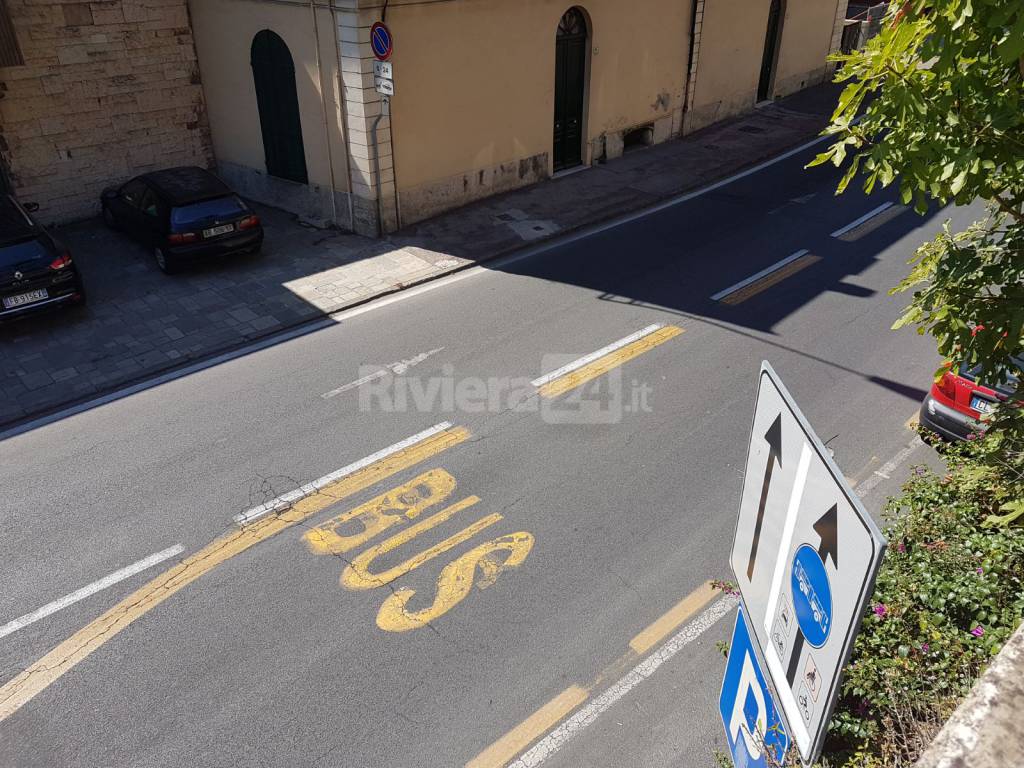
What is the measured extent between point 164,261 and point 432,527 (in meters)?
8.98

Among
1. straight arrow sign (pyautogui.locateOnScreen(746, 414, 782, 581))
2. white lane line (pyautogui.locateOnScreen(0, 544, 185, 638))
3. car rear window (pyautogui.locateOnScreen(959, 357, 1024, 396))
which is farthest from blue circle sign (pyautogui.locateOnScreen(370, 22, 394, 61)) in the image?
straight arrow sign (pyautogui.locateOnScreen(746, 414, 782, 581))

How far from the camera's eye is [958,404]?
8.66 m

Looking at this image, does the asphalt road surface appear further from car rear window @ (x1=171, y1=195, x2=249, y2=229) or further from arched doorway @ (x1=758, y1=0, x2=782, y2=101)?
arched doorway @ (x1=758, y1=0, x2=782, y2=101)

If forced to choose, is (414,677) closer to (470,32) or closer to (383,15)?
(383,15)

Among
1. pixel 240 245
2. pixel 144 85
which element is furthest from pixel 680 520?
pixel 144 85

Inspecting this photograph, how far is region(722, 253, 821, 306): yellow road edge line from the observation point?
12867mm

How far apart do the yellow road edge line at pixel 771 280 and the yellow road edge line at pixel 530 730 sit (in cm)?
800

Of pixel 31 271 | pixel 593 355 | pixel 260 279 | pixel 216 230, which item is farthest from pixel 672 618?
pixel 31 271

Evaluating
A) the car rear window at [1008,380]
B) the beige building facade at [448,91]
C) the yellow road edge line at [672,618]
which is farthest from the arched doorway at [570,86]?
the yellow road edge line at [672,618]

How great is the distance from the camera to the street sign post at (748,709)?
3201mm

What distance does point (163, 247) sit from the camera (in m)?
14.0

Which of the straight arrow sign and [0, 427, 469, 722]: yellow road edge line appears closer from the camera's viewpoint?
the straight arrow sign

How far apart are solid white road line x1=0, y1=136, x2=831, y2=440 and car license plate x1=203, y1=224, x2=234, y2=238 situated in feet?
9.43

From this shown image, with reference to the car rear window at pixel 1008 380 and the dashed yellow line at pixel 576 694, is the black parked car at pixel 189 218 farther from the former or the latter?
the car rear window at pixel 1008 380
